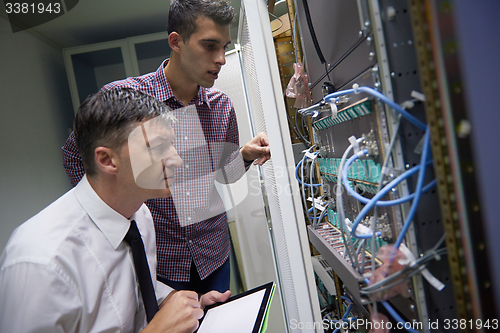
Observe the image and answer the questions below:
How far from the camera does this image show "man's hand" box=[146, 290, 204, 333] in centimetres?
69

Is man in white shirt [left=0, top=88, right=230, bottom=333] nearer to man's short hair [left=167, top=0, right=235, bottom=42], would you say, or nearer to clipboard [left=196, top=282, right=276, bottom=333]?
clipboard [left=196, top=282, right=276, bottom=333]

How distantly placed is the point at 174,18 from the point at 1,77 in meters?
1.41

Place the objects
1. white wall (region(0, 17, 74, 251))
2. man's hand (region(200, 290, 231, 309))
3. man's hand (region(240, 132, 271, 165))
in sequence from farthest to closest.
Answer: white wall (region(0, 17, 74, 251))
man's hand (region(240, 132, 271, 165))
man's hand (region(200, 290, 231, 309))

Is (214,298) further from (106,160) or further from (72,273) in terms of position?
(106,160)

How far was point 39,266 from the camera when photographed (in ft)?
1.99

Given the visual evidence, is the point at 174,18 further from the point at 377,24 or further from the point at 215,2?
the point at 377,24

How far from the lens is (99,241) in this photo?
2.42ft

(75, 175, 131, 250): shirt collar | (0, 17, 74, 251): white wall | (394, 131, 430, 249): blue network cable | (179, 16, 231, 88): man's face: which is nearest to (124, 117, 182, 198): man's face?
(75, 175, 131, 250): shirt collar

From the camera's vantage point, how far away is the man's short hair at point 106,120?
755 millimetres

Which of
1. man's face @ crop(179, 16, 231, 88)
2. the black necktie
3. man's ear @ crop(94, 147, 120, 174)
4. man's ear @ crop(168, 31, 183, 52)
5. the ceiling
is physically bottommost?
the black necktie

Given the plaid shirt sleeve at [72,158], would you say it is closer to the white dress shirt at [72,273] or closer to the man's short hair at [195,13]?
the white dress shirt at [72,273]

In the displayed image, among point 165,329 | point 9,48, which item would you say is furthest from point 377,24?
point 9,48

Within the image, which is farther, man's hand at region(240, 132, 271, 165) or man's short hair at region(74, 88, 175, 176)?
man's hand at region(240, 132, 271, 165)

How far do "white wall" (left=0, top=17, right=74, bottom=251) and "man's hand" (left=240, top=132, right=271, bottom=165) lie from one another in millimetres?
1486
